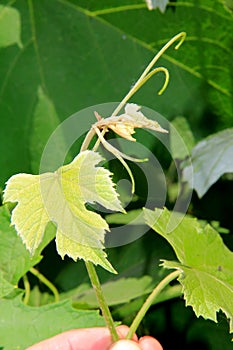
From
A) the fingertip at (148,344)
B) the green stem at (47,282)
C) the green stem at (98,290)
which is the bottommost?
the green stem at (47,282)

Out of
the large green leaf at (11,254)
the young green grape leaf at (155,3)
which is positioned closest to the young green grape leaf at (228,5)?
the young green grape leaf at (155,3)

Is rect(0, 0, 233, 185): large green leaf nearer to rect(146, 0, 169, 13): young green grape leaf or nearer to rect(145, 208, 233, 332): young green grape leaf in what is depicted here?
rect(146, 0, 169, 13): young green grape leaf

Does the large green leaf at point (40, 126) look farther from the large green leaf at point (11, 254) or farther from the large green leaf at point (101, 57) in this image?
the large green leaf at point (11, 254)

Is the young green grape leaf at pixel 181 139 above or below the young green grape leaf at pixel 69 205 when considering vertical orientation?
below

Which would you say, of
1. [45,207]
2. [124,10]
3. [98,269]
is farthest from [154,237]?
[45,207]

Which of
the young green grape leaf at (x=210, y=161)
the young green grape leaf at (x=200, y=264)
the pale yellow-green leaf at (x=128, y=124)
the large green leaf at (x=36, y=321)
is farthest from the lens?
the young green grape leaf at (x=210, y=161)

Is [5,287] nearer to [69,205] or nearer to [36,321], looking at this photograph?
[36,321]

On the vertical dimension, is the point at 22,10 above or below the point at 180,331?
above

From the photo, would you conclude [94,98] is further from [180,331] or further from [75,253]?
[75,253]
